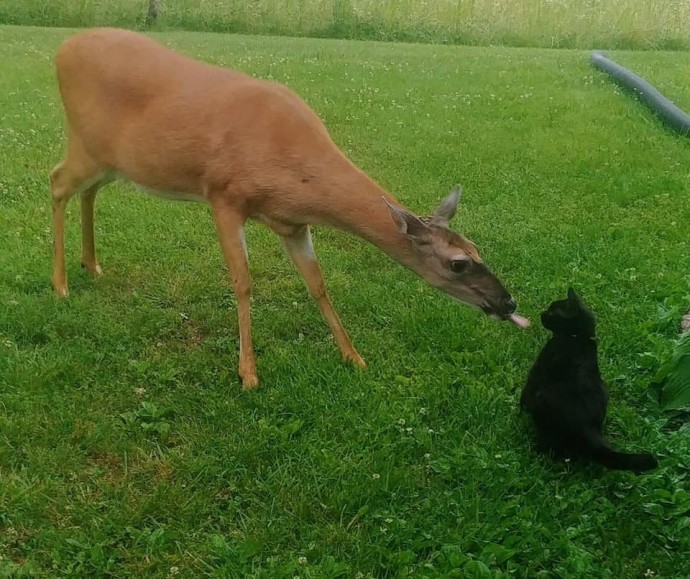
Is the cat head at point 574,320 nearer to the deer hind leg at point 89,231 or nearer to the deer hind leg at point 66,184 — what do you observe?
the deer hind leg at point 66,184

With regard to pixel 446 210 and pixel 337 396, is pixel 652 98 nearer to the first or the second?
pixel 446 210

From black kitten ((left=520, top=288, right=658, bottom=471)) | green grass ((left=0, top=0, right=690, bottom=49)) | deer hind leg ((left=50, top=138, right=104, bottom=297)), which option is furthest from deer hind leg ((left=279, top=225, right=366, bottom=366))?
green grass ((left=0, top=0, right=690, bottom=49))

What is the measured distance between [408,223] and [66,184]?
2262mm

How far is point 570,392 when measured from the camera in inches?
128

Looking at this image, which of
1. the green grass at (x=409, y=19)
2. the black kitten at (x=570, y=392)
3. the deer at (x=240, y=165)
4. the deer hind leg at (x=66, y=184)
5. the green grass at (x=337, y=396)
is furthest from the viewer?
the green grass at (x=409, y=19)

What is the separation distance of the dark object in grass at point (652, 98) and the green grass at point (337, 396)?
3.45 ft

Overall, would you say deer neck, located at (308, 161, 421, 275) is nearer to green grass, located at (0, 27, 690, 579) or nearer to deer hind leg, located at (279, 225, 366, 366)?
deer hind leg, located at (279, 225, 366, 366)

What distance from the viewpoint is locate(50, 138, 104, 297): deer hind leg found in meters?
4.49

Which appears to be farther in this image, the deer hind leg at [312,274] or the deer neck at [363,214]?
the deer hind leg at [312,274]

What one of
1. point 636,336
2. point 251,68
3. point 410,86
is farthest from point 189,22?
point 636,336

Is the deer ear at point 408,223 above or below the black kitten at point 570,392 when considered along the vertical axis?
above

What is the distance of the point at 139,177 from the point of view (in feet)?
13.9

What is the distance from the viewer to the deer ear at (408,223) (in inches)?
133

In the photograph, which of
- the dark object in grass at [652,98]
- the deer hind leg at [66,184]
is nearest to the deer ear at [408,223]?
the deer hind leg at [66,184]
